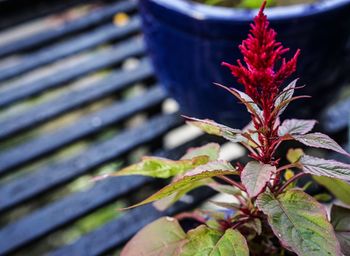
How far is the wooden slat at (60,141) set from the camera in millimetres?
839

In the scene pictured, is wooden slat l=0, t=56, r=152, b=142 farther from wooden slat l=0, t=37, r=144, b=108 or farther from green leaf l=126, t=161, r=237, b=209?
green leaf l=126, t=161, r=237, b=209

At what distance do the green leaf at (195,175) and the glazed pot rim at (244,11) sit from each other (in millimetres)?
250

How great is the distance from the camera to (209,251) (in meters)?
0.42

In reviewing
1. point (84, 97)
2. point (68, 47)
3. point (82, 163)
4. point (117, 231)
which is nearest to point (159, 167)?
point (117, 231)

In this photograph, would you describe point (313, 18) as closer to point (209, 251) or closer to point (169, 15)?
point (169, 15)

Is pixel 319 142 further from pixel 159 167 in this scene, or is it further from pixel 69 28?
pixel 69 28

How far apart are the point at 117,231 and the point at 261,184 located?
403mm

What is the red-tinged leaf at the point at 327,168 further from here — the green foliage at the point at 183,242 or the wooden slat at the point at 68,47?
the wooden slat at the point at 68,47

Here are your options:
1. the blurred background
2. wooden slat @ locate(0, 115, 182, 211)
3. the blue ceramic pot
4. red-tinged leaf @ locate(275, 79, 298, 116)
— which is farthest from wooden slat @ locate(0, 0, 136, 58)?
red-tinged leaf @ locate(275, 79, 298, 116)

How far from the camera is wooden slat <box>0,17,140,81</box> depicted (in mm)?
1067

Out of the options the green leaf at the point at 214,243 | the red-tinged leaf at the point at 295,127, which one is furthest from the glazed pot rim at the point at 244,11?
the green leaf at the point at 214,243

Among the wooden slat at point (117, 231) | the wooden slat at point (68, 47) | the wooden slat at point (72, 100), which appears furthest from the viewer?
the wooden slat at point (68, 47)

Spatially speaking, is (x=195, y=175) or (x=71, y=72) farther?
(x=71, y=72)

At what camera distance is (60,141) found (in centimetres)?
92
